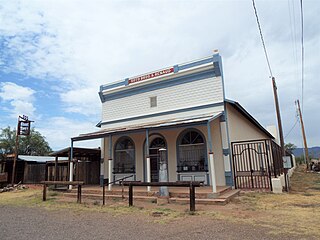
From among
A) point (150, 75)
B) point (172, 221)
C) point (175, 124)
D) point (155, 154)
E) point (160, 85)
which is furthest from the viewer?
point (150, 75)

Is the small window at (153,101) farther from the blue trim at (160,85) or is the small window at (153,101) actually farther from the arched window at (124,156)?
the arched window at (124,156)

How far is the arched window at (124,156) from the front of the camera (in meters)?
13.2

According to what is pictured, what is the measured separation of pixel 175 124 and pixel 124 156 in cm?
448

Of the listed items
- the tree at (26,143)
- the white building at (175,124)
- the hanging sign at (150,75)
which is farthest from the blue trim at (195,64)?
the tree at (26,143)

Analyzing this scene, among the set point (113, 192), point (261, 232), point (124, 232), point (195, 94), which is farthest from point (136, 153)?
point (261, 232)

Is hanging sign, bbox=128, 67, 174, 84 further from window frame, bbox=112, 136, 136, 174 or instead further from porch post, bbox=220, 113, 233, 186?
porch post, bbox=220, 113, 233, 186

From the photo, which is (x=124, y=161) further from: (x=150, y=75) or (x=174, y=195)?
(x=174, y=195)

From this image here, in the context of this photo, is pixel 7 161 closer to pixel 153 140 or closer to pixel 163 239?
pixel 153 140

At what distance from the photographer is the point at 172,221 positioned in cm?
606

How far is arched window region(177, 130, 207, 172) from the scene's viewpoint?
1127 cm

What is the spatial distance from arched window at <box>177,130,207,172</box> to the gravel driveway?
4929 mm

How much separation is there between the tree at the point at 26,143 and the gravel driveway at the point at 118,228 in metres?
30.2

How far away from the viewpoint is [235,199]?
28.3 ft

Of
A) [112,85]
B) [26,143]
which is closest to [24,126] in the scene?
[112,85]
